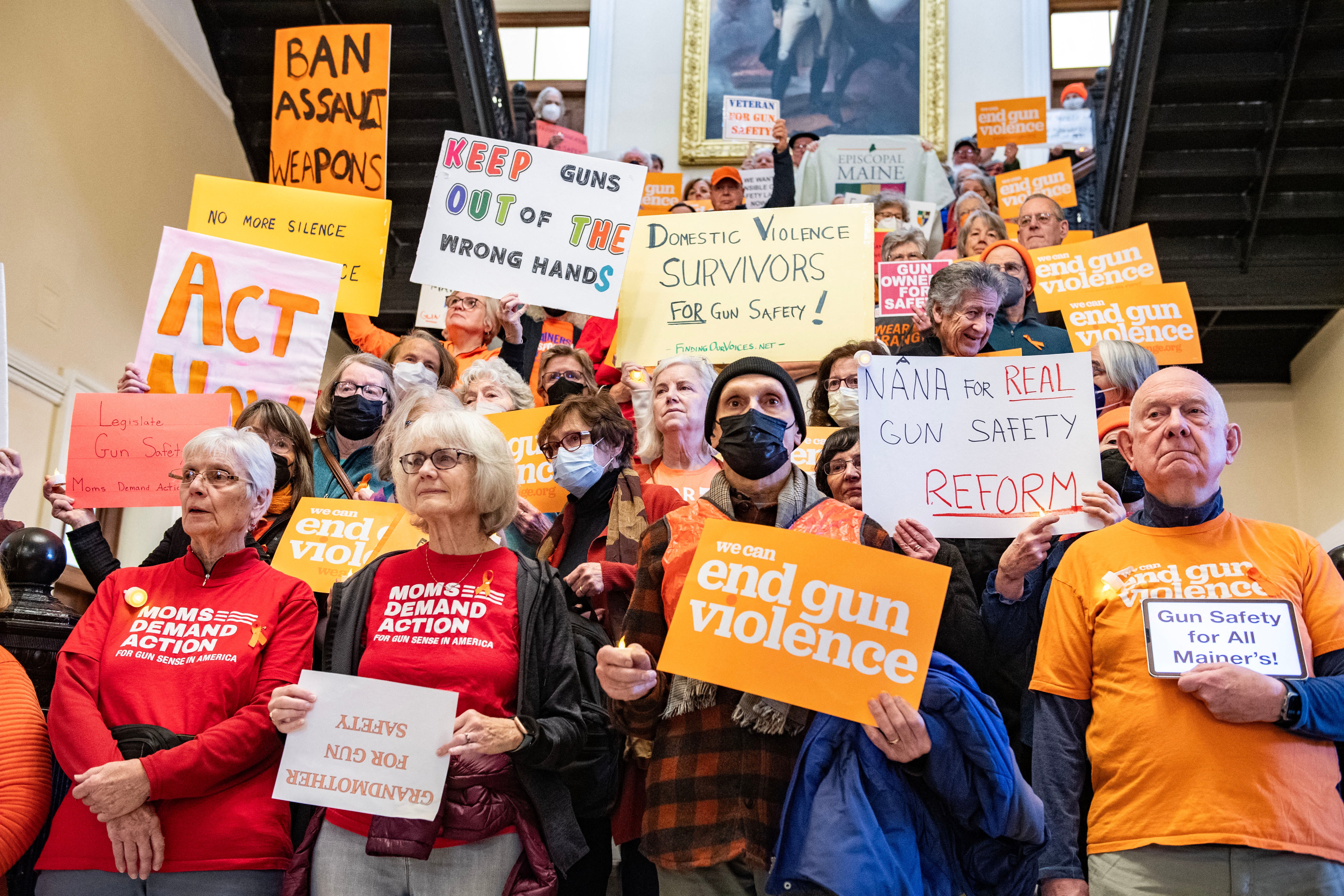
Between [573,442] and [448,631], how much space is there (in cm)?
116

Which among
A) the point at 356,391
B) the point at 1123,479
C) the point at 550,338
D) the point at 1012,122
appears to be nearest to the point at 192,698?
the point at 356,391

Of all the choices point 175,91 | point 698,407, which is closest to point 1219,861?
point 698,407

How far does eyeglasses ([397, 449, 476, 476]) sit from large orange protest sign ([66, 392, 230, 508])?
4.02 feet

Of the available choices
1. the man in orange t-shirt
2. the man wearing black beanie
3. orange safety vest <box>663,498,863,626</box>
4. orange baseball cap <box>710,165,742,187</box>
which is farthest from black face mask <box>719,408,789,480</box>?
orange baseball cap <box>710,165,742,187</box>

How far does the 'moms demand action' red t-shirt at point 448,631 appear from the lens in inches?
99.3

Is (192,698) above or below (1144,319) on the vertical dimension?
below

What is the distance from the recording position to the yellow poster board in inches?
212

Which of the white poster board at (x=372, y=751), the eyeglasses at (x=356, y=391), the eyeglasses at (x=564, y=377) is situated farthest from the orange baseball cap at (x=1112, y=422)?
the eyeglasses at (x=356, y=391)

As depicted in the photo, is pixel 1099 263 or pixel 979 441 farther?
pixel 1099 263

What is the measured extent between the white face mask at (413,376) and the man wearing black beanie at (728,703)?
6.67 feet

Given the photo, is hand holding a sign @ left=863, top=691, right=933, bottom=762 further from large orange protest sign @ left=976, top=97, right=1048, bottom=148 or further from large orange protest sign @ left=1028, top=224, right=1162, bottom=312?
large orange protest sign @ left=976, top=97, right=1048, bottom=148

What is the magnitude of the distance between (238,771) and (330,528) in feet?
3.16

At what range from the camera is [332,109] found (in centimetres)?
633

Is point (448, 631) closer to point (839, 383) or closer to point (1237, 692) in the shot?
point (1237, 692)
